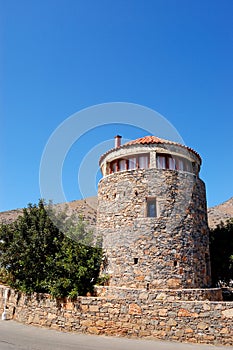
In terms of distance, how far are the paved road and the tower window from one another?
545 cm

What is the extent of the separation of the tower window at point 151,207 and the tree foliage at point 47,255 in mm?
3157

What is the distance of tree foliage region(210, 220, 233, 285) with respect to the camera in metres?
17.4

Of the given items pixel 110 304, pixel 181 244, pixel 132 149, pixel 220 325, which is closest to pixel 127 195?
pixel 132 149

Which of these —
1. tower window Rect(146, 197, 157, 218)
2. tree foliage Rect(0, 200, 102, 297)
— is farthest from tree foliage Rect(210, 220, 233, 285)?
tree foliage Rect(0, 200, 102, 297)

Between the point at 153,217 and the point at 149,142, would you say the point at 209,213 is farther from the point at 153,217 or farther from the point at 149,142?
the point at 153,217

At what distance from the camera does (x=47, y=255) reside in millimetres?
14891

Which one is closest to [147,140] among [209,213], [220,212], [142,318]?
[142,318]

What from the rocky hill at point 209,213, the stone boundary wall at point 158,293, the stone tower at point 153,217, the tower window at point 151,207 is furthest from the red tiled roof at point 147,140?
the rocky hill at point 209,213

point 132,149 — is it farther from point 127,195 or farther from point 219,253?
point 219,253

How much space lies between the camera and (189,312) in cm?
1085

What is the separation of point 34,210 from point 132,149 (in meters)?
6.72

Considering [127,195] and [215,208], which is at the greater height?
[215,208]

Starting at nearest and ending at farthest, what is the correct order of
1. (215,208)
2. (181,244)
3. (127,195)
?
(181,244) < (127,195) < (215,208)

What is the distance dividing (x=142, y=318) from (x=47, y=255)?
19.8ft
